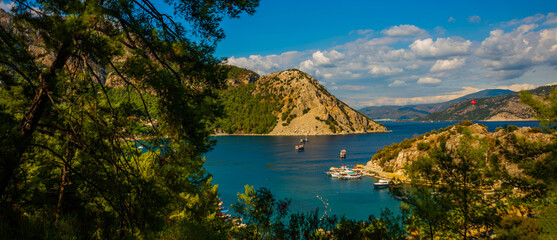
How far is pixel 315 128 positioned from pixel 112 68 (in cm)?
18541

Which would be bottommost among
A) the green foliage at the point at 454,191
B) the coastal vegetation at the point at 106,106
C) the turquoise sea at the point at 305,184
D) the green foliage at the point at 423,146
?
the turquoise sea at the point at 305,184

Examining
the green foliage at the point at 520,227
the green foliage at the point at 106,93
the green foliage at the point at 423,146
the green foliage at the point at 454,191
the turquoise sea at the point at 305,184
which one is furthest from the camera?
the green foliage at the point at 423,146

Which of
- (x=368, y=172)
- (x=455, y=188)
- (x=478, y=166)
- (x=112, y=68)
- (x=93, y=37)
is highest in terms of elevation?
(x=93, y=37)

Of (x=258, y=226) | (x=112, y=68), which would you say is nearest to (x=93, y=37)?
(x=112, y=68)

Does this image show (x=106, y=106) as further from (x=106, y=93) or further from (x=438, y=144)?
(x=438, y=144)

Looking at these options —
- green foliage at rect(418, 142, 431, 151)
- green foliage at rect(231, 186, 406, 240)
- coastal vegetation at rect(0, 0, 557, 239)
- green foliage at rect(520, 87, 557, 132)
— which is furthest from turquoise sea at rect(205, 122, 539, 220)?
coastal vegetation at rect(0, 0, 557, 239)

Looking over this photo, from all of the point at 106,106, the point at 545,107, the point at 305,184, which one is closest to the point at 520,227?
the point at 545,107

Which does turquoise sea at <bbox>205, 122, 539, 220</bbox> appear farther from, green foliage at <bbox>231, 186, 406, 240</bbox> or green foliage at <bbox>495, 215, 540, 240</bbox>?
green foliage at <bbox>231, 186, 406, 240</bbox>

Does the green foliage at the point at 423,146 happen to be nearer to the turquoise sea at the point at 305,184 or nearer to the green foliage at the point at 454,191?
the turquoise sea at the point at 305,184

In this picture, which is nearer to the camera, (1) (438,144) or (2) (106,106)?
(2) (106,106)

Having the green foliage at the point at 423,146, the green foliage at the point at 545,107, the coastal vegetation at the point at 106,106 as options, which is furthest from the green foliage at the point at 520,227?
the green foliage at the point at 423,146

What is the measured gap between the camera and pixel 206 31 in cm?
589

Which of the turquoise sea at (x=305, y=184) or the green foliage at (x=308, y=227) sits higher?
the green foliage at (x=308, y=227)

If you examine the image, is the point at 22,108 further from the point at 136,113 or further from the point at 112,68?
the point at 112,68
